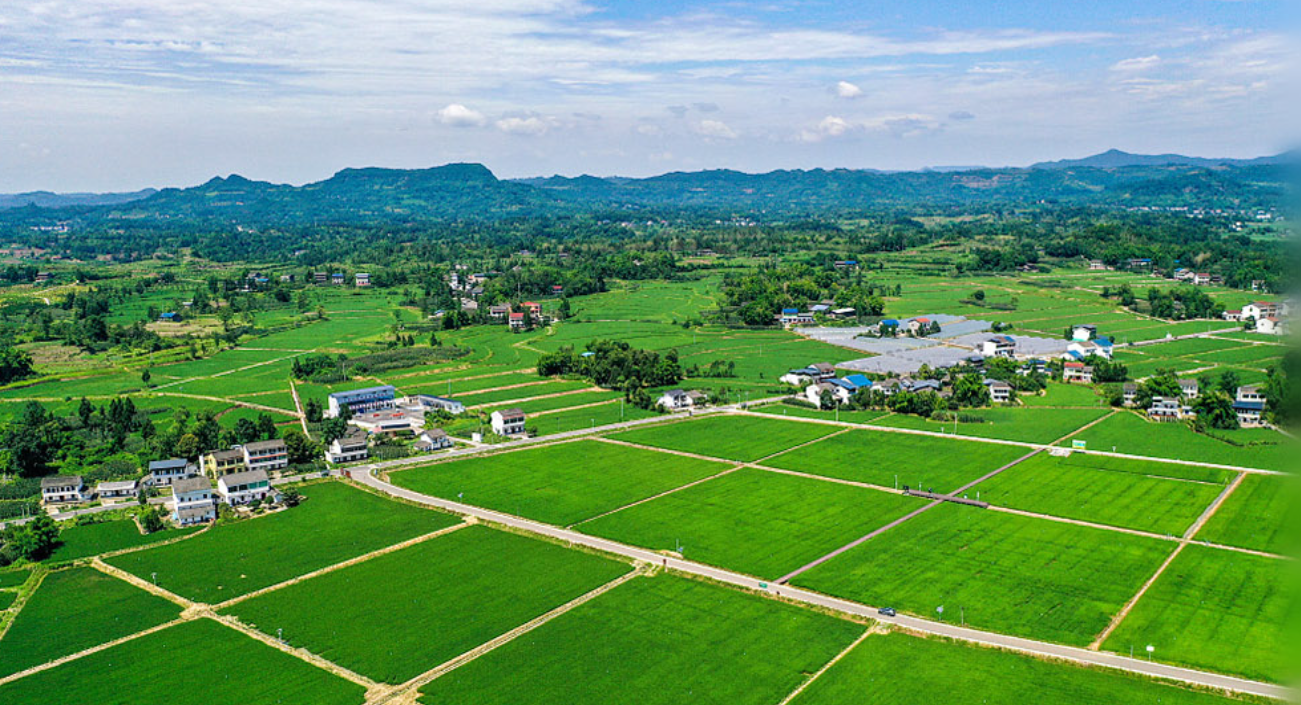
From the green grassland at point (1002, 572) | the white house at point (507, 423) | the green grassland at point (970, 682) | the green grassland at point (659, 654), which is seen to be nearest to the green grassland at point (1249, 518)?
the green grassland at point (1002, 572)

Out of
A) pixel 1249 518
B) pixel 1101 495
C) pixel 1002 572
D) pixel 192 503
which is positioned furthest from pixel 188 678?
pixel 1249 518

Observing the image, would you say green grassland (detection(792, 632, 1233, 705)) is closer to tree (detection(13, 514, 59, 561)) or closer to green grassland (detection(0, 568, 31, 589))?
green grassland (detection(0, 568, 31, 589))

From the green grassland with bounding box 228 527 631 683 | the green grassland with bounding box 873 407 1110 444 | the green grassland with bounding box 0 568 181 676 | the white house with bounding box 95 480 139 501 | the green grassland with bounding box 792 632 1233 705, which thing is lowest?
the green grassland with bounding box 792 632 1233 705

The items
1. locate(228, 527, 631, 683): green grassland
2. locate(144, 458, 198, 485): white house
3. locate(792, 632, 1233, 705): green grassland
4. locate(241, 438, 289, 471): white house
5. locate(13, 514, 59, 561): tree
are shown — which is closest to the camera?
locate(792, 632, 1233, 705): green grassland

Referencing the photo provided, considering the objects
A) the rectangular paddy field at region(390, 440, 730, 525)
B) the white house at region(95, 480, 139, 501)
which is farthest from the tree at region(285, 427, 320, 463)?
the white house at region(95, 480, 139, 501)

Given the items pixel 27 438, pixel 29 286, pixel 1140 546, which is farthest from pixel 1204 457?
pixel 29 286
